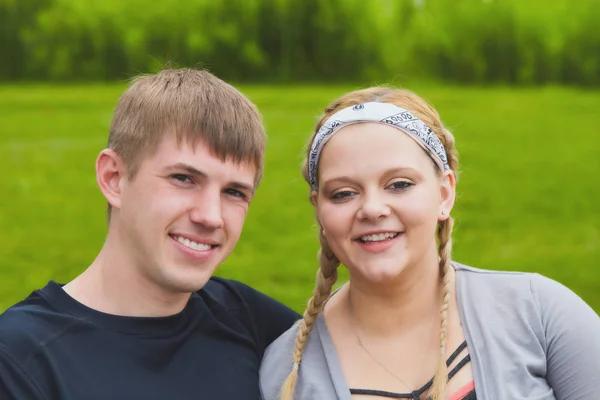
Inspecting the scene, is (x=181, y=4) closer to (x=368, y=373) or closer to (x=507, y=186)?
(x=507, y=186)

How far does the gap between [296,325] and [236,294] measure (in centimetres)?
32

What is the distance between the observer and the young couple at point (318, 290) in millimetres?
3107

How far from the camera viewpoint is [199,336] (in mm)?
3385

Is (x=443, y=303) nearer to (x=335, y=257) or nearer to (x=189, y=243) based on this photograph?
(x=335, y=257)

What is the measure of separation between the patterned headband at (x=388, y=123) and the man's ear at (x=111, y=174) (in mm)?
723

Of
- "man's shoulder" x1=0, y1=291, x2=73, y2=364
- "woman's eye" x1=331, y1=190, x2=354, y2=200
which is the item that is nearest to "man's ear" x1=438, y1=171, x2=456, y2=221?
"woman's eye" x1=331, y1=190, x2=354, y2=200

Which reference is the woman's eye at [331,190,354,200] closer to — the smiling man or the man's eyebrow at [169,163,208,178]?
the smiling man

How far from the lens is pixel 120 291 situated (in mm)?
3250

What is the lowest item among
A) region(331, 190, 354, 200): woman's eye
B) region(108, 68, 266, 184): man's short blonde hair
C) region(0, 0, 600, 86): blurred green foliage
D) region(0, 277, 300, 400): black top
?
region(0, 277, 300, 400): black top

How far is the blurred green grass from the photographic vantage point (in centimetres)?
804

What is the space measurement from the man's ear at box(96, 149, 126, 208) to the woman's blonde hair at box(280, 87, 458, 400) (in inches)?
28.0

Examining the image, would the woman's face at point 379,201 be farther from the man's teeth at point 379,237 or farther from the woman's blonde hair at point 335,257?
the woman's blonde hair at point 335,257

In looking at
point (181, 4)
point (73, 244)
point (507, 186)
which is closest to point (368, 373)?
point (73, 244)

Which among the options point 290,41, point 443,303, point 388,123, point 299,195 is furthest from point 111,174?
point 290,41
